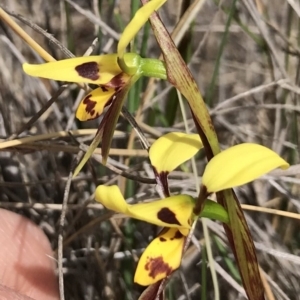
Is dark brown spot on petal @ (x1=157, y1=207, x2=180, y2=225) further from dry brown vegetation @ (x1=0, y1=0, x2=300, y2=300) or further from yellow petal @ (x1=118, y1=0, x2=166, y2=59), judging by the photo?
dry brown vegetation @ (x1=0, y1=0, x2=300, y2=300)

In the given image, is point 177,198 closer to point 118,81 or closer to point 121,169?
point 118,81

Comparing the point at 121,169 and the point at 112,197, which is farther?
A: the point at 121,169

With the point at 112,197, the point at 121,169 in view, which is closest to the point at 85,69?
the point at 112,197

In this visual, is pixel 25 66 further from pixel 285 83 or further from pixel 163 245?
pixel 285 83

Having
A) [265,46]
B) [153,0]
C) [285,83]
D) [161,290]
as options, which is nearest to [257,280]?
[161,290]

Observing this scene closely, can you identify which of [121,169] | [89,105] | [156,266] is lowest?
[121,169]
